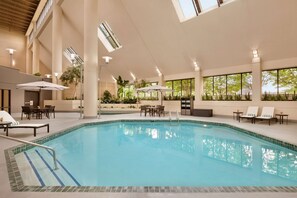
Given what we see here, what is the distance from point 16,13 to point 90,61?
14.0 metres

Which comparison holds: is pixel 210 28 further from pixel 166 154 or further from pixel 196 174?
pixel 196 174

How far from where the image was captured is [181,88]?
17234 mm

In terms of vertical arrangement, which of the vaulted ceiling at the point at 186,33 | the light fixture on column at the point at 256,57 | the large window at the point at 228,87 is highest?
the vaulted ceiling at the point at 186,33

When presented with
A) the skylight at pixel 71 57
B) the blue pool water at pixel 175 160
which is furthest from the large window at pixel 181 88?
the skylight at pixel 71 57

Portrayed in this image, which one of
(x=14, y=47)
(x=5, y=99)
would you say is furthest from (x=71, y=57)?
(x=14, y=47)

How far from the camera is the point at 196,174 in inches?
162

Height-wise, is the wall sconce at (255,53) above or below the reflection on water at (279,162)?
above

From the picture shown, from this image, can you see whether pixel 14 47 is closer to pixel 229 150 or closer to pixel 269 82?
pixel 269 82

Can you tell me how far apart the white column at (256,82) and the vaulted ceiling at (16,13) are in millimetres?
19550

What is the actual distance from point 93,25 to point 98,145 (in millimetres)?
8270

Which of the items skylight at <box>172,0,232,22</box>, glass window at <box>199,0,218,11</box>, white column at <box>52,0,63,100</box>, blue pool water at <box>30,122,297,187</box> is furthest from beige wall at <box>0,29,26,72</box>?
glass window at <box>199,0,218,11</box>

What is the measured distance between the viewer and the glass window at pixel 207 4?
10448 millimetres

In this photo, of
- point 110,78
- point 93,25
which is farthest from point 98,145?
point 110,78

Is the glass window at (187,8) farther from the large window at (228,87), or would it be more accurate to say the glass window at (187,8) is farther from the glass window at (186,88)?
the glass window at (186,88)
